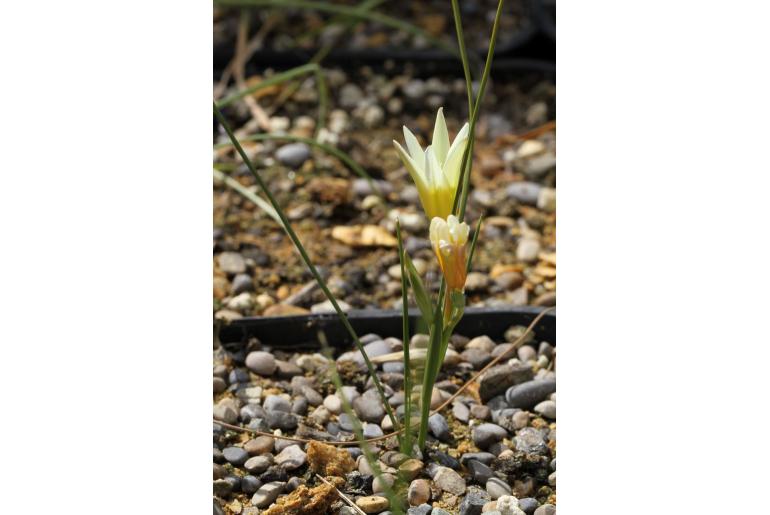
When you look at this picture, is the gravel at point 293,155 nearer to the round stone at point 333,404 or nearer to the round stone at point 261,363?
the round stone at point 261,363

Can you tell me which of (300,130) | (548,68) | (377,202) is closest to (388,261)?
(377,202)

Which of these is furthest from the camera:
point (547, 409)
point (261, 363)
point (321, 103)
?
point (321, 103)

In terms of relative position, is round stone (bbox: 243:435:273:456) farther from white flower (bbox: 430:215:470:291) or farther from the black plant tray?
white flower (bbox: 430:215:470:291)

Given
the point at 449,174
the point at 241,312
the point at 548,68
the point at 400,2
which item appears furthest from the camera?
the point at 400,2

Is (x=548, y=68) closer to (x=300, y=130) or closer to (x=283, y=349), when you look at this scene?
(x=300, y=130)

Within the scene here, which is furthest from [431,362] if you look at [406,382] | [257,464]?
[257,464]

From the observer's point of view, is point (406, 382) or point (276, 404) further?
point (276, 404)

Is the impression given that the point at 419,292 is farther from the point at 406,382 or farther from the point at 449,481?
the point at 449,481

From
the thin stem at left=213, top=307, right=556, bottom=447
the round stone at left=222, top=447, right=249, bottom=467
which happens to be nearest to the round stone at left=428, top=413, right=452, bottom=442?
the thin stem at left=213, top=307, right=556, bottom=447
